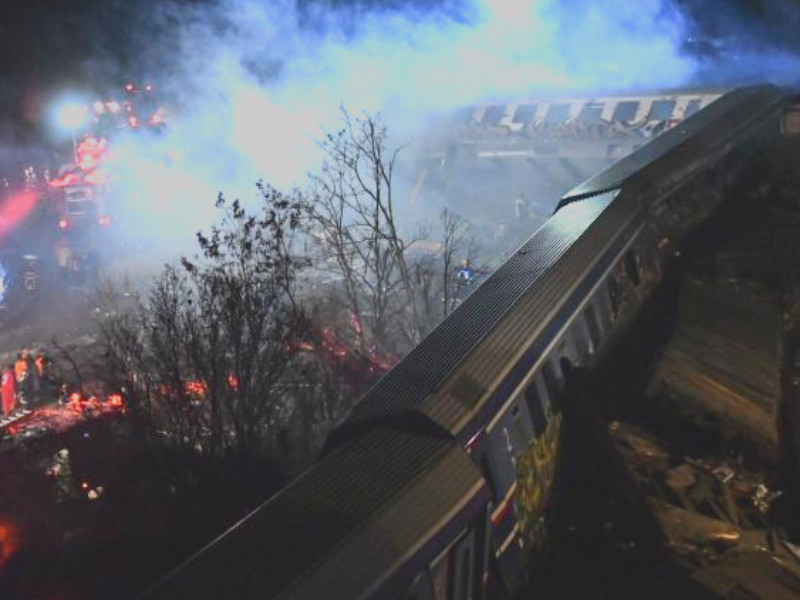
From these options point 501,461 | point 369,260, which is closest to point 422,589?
point 501,461

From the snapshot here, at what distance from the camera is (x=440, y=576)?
3.90 m

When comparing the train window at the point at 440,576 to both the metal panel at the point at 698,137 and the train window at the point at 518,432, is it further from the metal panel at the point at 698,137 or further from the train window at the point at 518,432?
the metal panel at the point at 698,137

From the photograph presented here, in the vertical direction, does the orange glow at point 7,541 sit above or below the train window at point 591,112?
below

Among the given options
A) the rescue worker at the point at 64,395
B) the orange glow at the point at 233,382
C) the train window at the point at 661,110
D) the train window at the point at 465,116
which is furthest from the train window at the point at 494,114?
the rescue worker at the point at 64,395

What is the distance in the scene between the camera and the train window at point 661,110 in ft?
96.8

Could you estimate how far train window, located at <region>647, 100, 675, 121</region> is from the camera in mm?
29516

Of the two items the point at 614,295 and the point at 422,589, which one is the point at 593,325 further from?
the point at 422,589

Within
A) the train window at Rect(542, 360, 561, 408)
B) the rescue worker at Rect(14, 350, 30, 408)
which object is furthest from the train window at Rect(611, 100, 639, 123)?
the train window at Rect(542, 360, 561, 408)

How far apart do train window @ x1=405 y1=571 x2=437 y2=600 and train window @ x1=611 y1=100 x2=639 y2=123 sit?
31.0 metres

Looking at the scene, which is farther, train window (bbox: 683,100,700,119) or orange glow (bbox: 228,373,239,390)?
train window (bbox: 683,100,700,119)

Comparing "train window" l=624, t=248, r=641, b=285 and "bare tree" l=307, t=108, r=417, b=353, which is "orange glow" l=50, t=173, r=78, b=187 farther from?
"train window" l=624, t=248, r=641, b=285

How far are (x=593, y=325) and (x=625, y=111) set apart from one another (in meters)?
28.0

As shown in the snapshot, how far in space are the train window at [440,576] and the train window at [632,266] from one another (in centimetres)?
475

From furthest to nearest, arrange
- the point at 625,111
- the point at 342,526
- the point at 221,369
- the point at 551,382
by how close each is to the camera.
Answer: the point at 625,111 < the point at 221,369 < the point at 551,382 < the point at 342,526
